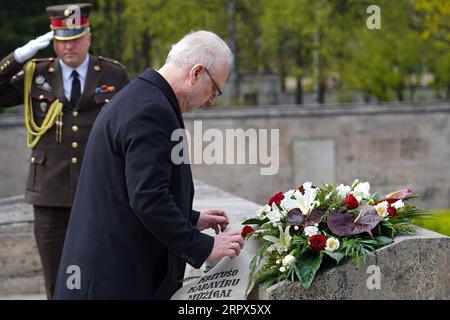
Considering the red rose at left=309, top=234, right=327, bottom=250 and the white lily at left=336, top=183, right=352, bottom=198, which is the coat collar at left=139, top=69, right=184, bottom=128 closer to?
the red rose at left=309, top=234, right=327, bottom=250

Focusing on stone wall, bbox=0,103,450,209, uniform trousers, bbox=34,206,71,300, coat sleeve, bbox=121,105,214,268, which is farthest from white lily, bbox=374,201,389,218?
stone wall, bbox=0,103,450,209

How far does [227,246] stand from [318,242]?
369mm

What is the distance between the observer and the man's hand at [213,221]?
437 cm

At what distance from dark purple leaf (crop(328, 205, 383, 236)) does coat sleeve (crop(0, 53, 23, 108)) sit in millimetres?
2640

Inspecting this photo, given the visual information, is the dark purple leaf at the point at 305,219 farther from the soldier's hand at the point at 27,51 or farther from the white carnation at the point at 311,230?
the soldier's hand at the point at 27,51

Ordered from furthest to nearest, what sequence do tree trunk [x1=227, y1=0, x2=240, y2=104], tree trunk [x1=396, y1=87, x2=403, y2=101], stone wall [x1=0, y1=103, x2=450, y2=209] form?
tree trunk [x1=396, y1=87, x2=403, y2=101], tree trunk [x1=227, y1=0, x2=240, y2=104], stone wall [x1=0, y1=103, x2=450, y2=209]

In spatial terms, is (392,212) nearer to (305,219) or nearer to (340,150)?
(305,219)

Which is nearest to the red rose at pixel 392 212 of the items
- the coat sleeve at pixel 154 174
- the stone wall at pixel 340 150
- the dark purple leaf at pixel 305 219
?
the dark purple leaf at pixel 305 219

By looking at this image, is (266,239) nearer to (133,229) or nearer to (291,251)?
(291,251)

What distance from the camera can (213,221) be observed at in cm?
440

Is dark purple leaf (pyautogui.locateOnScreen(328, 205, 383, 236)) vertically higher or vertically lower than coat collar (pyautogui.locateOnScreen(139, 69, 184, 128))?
lower

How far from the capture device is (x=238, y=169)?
2177 cm

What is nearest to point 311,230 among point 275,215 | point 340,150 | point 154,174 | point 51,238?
point 275,215

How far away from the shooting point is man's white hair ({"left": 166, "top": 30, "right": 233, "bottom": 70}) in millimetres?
3826
